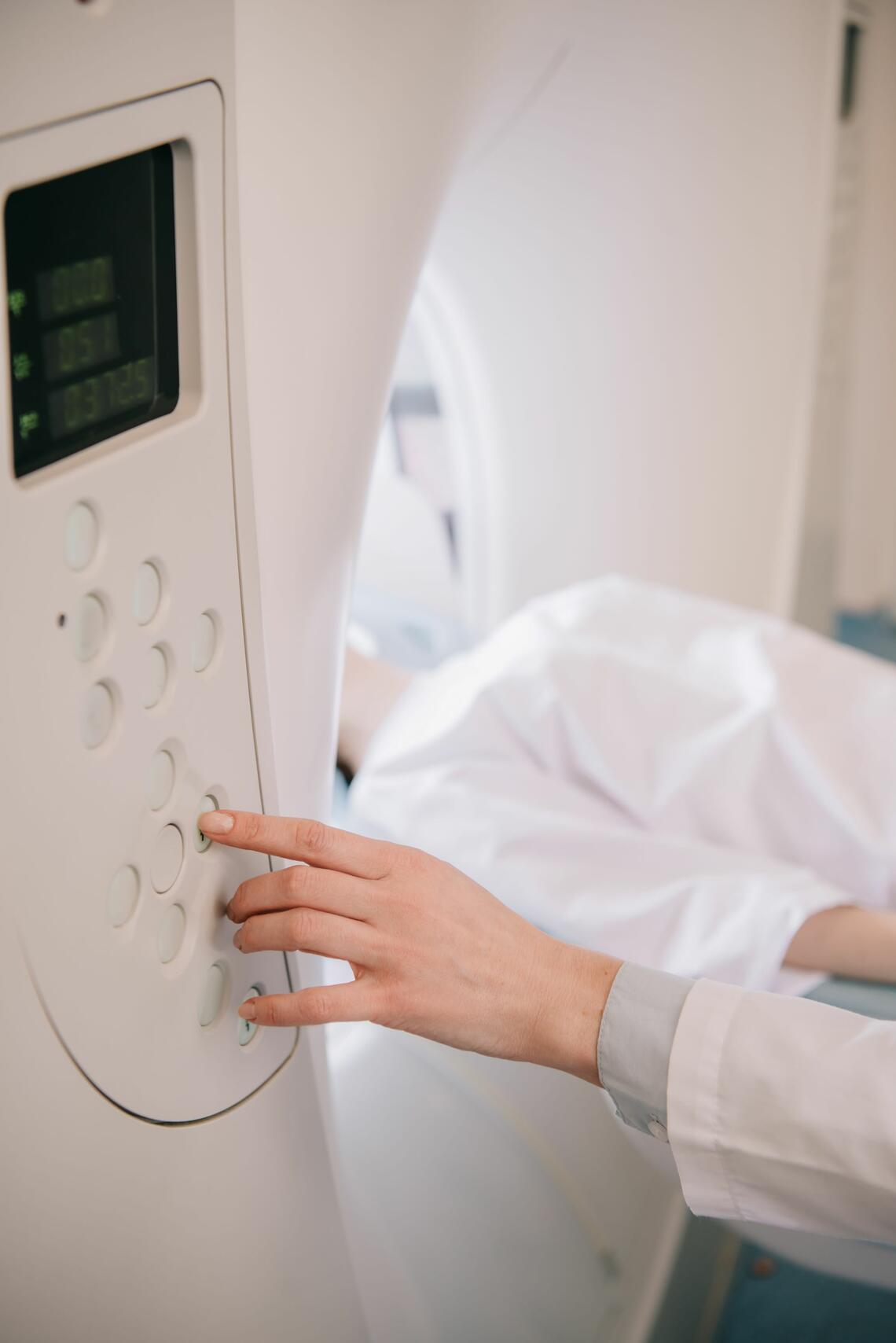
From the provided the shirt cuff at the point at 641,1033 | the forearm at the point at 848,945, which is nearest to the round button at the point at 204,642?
the shirt cuff at the point at 641,1033

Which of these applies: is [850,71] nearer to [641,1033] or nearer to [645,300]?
[645,300]

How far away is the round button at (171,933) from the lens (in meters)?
0.53

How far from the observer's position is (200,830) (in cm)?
55

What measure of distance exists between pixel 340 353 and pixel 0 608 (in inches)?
10.1

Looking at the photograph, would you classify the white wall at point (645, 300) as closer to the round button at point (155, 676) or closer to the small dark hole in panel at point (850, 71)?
the small dark hole in panel at point (850, 71)

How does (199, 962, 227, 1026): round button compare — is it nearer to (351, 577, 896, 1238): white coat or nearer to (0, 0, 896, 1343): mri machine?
(0, 0, 896, 1343): mri machine

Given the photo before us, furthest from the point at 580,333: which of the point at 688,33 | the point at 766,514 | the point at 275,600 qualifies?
the point at 275,600

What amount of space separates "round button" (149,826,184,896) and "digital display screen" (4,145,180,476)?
197mm

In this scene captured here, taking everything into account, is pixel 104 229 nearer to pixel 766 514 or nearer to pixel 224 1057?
pixel 224 1057

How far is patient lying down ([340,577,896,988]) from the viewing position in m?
0.97

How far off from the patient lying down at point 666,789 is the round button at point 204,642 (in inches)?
21.1

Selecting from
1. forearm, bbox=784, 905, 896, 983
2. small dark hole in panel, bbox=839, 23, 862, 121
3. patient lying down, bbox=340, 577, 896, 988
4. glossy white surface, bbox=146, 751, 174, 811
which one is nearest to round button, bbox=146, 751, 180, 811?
glossy white surface, bbox=146, 751, 174, 811

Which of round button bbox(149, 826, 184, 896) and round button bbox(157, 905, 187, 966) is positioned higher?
round button bbox(149, 826, 184, 896)

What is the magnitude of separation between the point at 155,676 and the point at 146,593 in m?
0.04
